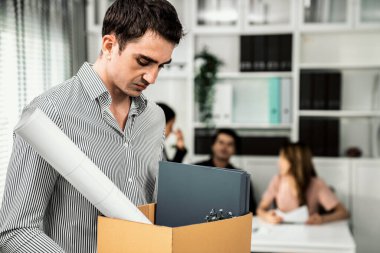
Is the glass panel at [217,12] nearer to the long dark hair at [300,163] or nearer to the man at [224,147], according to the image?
the man at [224,147]

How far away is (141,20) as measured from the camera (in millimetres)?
1053

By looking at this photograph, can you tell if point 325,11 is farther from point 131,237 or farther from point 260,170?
point 131,237

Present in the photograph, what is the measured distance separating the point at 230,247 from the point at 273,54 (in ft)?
12.1

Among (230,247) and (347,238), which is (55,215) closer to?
(230,247)

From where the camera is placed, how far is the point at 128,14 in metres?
1.07

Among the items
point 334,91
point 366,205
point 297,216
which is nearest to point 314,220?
point 297,216

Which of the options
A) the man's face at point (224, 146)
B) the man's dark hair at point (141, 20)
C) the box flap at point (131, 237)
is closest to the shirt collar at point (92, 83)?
the man's dark hair at point (141, 20)

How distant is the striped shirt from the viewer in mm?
958

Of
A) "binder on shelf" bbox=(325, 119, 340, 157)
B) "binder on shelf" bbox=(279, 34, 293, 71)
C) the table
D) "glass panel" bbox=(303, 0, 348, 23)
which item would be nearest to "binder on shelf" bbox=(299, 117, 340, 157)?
"binder on shelf" bbox=(325, 119, 340, 157)

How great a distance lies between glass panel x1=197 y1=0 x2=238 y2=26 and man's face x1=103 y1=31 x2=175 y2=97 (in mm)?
3549

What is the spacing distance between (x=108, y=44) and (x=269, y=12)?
3637mm

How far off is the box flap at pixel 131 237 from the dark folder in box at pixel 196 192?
193mm

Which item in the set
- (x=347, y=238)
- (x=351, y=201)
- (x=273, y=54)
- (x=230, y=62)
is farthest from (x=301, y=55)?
(x=347, y=238)

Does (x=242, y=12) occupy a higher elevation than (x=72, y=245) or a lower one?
higher
